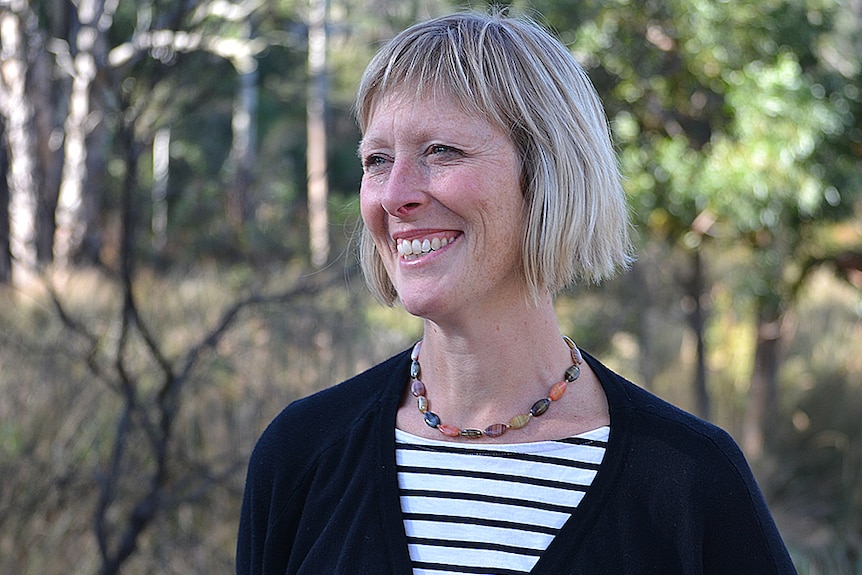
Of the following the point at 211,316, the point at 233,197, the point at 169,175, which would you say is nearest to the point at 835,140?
the point at 211,316

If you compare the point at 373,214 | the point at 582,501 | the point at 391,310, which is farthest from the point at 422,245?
the point at 391,310

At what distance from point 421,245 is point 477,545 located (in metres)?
0.51

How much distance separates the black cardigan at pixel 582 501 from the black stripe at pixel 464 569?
4 centimetres

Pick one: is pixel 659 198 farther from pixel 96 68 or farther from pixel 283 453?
pixel 283 453

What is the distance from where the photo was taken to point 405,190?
5.50ft

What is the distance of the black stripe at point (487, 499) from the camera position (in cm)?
165

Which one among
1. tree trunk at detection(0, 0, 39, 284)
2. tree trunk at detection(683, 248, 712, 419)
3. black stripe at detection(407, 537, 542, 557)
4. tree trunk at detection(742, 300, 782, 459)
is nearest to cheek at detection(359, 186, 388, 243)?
black stripe at detection(407, 537, 542, 557)

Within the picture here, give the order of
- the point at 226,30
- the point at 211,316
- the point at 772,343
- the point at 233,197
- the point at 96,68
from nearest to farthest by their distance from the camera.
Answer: the point at 96,68
the point at 772,343
the point at 211,316
the point at 226,30
the point at 233,197

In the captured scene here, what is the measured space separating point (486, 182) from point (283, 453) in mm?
647

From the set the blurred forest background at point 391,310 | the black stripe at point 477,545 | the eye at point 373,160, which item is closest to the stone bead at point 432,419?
the black stripe at point 477,545

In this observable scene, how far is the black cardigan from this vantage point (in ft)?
5.17

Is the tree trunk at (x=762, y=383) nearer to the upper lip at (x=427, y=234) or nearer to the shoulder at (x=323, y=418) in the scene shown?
the shoulder at (x=323, y=418)

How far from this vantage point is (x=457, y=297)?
1678 millimetres

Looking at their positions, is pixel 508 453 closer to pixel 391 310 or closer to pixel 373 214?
pixel 373 214
